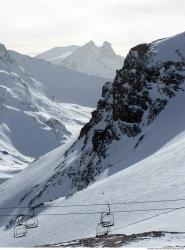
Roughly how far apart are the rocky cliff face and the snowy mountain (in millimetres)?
211

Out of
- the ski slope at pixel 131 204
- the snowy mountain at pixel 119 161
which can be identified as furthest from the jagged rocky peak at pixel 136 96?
the ski slope at pixel 131 204

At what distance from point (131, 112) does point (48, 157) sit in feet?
128

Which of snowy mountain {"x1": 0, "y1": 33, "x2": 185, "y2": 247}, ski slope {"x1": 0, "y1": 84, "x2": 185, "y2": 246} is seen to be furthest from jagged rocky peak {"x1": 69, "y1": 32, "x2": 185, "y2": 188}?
ski slope {"x1": 0, "y1": 84, "x2": 185, "y2": 246}

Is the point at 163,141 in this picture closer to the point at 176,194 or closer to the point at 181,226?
the point at 176,194

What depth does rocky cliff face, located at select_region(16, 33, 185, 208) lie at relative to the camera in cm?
10969

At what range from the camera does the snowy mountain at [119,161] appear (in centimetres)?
5912

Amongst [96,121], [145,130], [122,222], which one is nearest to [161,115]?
[145,130]

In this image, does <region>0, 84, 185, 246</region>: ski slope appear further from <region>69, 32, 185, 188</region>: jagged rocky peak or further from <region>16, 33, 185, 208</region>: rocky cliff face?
<region>69, 32, 185, 188</region>: jagged rocky peak

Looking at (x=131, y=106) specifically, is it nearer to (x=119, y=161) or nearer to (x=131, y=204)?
(x=119, y=161)

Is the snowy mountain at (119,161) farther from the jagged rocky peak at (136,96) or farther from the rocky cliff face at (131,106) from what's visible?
the rocky cliff face at (131,106)

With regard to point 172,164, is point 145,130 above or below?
above

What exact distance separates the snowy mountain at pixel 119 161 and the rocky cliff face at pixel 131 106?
8.3 inches

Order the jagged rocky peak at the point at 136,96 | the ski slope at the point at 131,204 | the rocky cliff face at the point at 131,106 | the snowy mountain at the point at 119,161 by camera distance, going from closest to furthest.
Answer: the ski slope at the point at 131,204 → the snowy mountain at the point at 119,161 → the rocky cliff face at the point at 131,106 → the jagged rocky peak at the point at 136,96

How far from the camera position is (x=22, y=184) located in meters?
131
